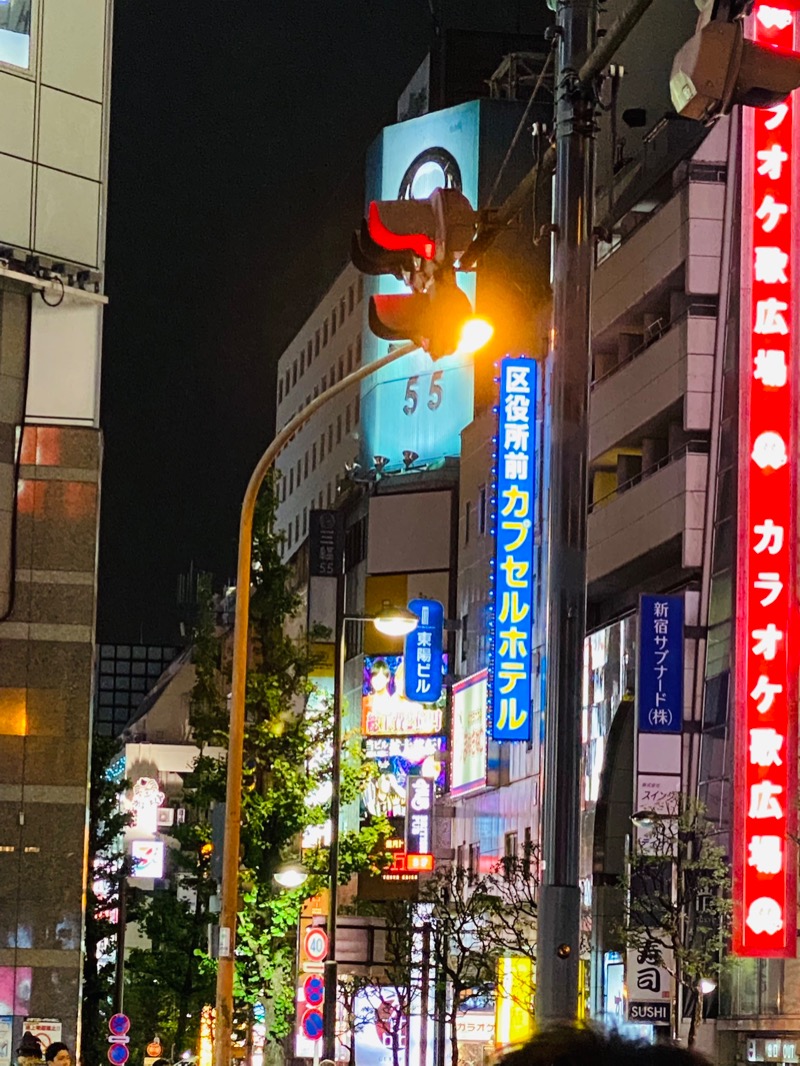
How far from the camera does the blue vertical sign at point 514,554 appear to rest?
5162 centimetres

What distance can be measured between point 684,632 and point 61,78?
71.4 feet

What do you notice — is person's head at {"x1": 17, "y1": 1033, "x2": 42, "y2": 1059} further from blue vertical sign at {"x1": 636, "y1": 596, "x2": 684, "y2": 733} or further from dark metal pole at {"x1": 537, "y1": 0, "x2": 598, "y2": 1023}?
blue vertical sign at {"x1": 636, "y1": 596, "x2": 684, "y2": 733}

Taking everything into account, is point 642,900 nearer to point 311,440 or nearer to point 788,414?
point 788,414

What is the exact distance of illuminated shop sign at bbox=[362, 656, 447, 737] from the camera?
79438 millimetres

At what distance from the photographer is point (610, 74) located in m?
13.9

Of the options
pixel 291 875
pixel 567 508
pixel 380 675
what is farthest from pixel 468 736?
pixel 567 508

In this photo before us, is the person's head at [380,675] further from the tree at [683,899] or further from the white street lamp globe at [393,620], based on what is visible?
the white street lamp globe at [393,620]

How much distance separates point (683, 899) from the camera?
1404 inches

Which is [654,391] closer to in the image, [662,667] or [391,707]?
[662,667]

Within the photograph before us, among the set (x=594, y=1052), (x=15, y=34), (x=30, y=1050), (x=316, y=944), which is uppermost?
(x=15, y=34)

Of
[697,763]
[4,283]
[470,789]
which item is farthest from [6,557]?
[470,789]

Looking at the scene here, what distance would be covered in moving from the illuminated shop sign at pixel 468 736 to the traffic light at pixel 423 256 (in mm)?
50290

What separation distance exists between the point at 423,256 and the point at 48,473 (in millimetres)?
14316

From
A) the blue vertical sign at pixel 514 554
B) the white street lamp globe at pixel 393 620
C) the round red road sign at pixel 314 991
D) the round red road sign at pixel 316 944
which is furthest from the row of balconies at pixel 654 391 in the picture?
the round red road sign at pixel 314 991
